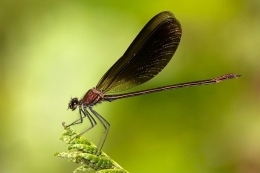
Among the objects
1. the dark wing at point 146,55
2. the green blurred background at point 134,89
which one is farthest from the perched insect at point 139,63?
the green blurred background at point 134,89

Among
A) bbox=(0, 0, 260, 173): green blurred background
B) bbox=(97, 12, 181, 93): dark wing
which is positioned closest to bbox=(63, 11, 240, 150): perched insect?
bbox=(97, 12, 181, 93): dark wing

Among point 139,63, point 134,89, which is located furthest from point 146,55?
point 134,89

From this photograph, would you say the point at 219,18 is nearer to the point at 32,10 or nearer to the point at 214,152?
the point at 214,152

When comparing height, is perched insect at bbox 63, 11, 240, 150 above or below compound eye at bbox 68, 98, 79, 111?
above

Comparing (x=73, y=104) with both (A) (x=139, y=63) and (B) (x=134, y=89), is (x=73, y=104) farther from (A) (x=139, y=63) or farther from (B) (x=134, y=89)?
(B) (x=134, y=89)

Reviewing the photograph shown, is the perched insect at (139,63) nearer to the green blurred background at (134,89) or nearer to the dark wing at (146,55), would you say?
the dark wing at (146,55)

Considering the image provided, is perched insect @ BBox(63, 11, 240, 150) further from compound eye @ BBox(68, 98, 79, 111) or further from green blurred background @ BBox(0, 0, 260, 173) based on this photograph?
green blurred background @ BBox(0, 0, 260, 173)
